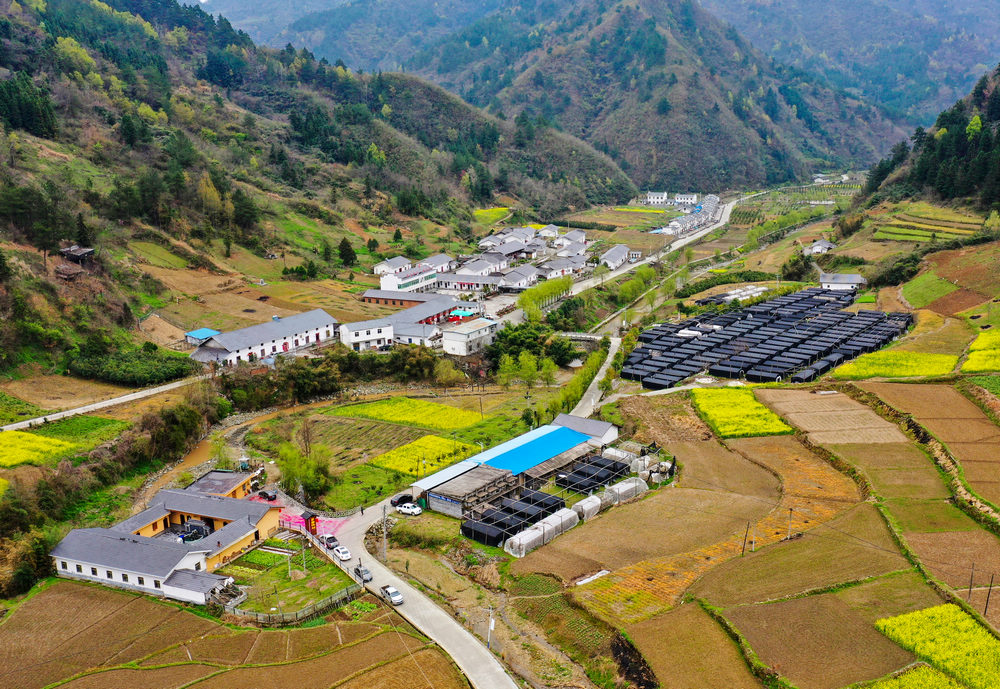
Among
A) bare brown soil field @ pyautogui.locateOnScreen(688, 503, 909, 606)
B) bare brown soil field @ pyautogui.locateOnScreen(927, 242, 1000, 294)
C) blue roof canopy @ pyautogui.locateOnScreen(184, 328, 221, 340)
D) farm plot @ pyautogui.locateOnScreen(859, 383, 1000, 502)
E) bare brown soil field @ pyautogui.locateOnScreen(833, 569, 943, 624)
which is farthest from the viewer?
bare brown soil field @ pyautogui.locateOnScreen(927, 242, 1000, 294)

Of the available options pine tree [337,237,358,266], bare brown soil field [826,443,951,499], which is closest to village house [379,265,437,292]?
pine tree [337,237,358,266]

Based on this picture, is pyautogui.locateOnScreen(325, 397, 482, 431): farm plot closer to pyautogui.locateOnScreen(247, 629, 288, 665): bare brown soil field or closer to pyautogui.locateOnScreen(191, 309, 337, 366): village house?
pyautogui.locateOnScreen(191, 309, 337, 366): village house

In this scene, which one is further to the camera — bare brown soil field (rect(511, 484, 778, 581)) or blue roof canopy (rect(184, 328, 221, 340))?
blue roof canopy (rect(184, 328, 221, 340))

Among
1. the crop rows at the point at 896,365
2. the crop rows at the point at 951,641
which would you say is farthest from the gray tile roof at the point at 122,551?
the crop rows at the point at 896,365

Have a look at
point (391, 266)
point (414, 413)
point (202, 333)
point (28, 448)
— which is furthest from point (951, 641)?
point (391, 266)

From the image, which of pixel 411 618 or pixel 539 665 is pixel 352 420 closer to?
pixel 411 618

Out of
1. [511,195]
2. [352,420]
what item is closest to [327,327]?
[352,420]
